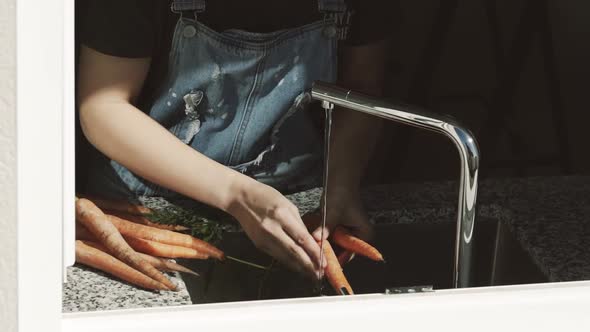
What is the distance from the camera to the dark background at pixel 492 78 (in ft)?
9.02

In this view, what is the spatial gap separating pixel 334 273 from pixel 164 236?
260 millimetres

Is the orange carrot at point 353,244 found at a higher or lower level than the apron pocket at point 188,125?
lower

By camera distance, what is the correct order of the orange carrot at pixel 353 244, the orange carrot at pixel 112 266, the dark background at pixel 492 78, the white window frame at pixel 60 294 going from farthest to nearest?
the dark background at pixel 492 78 < the orange carrot at pixel 353 244 < the orange carrot at pixel 112 266 < the white window frame at pixel 60 294

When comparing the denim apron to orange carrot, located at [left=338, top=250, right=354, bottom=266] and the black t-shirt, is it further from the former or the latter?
orange carrot, located at [left=338, top=250, right=354, bottom=266]

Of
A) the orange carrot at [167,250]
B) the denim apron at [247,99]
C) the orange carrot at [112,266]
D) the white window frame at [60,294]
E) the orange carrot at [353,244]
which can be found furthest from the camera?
the denim apron at [247,99]

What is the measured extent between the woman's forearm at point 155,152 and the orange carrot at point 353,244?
0.19 metres

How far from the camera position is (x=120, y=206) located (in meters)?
1.56

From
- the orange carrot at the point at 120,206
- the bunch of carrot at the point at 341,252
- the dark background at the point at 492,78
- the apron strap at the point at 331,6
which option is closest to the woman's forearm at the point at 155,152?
the orange carrot at the point at 120,206

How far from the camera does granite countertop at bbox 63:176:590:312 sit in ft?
4.74

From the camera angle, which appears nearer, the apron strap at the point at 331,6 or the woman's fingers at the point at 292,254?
the woman's fingers at the point at 292,254

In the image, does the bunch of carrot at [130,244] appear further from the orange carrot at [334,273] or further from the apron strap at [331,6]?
the apron strap at [331,6]

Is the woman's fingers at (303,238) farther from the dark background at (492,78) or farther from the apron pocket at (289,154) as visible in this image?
the dark background at (492,78)

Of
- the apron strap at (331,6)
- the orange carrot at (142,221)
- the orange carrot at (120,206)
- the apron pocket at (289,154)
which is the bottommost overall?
the orange carrot at (142,221)

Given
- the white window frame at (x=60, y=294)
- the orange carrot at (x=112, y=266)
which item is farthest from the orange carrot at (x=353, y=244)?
the white window frame at (x=60, y=294)
